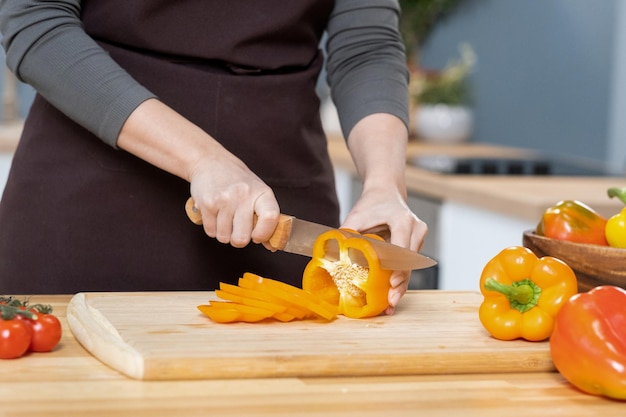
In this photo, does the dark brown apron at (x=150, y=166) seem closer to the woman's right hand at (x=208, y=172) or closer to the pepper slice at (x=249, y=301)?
the woman's right hand at (x=208, y=172)

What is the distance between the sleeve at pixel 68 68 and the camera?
4.83 feet

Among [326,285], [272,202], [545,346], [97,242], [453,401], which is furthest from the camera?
[97,242]

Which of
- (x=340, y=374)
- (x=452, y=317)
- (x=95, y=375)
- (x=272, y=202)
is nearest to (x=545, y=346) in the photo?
(x=452, y=317)

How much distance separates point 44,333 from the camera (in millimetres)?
1150

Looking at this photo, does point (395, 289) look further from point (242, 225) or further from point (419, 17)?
point (419, 17)

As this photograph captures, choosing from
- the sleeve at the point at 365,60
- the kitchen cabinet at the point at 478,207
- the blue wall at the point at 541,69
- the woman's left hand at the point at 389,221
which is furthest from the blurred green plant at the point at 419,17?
the woman's left hand at the point at 389,221

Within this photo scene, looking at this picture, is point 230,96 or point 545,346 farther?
point 230,96

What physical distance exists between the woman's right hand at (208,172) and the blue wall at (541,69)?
2.21 meters

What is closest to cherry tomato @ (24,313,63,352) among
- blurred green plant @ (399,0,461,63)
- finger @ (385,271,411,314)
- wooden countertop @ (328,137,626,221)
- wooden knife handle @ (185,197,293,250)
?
wooden knife handle @ (185,197,293,250)

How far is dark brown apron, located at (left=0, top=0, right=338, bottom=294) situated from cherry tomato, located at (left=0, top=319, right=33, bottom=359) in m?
0.51

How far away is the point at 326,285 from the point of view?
147cm

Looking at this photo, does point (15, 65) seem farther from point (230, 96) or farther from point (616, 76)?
point (616, 76)

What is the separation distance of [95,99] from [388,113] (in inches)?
19.2

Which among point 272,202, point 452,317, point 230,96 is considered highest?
point 230,96
